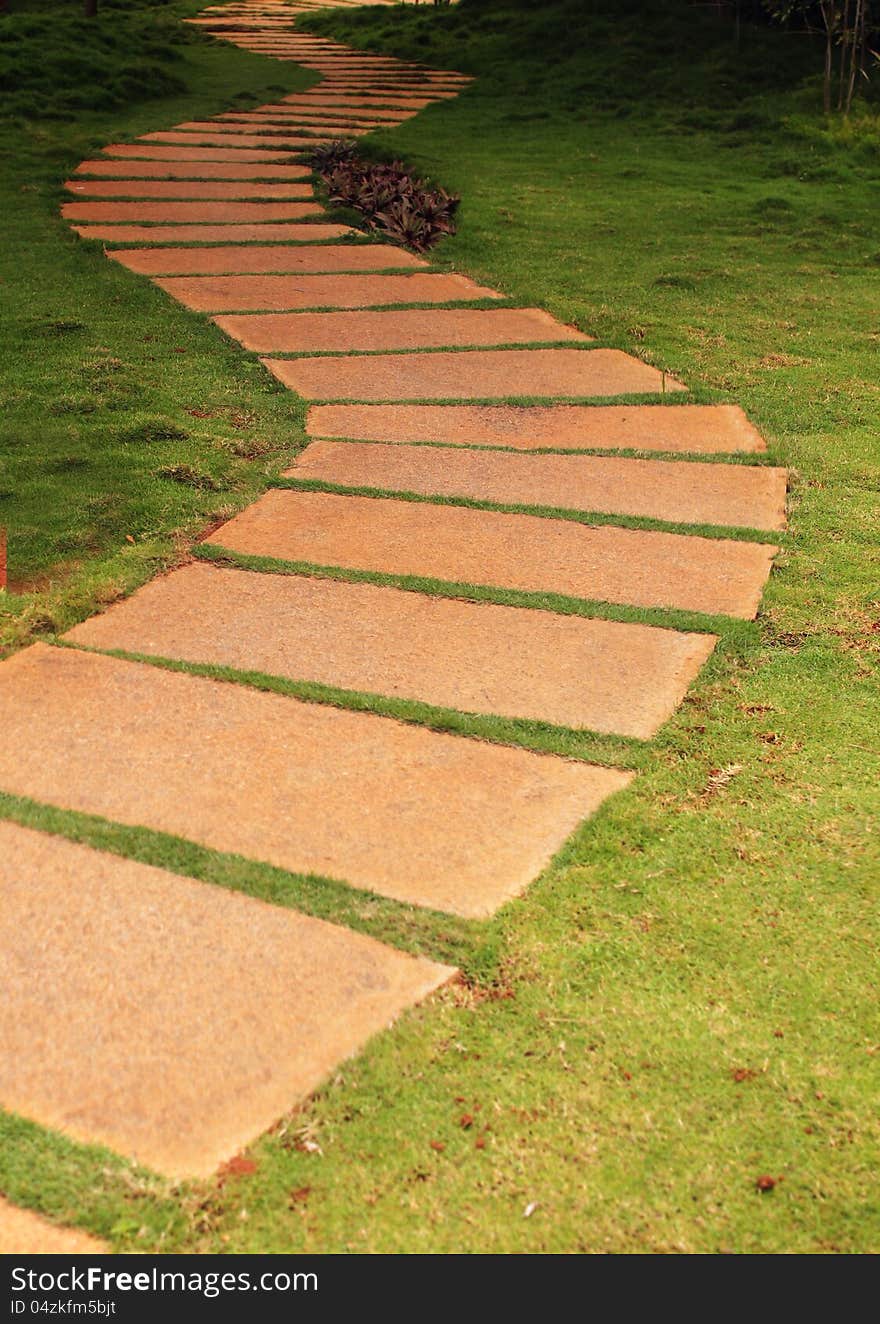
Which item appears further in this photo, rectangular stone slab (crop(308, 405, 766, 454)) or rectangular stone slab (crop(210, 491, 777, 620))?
rectangular stone slab (crop(308, 405, 766, 454))

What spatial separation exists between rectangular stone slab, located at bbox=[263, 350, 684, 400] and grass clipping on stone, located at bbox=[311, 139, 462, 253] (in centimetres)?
167

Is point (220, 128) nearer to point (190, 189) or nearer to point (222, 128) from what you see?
point (222, 128)

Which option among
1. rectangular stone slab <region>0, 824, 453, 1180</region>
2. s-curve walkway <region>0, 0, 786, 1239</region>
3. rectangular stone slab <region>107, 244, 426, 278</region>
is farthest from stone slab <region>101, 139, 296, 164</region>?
rectangular stone slab <region>0, 824, 453, 1180</region>

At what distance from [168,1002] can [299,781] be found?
54cm

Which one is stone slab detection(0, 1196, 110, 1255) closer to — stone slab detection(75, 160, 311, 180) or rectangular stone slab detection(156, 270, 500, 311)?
rectangular stone slab detection(156, 270, 500, 311)

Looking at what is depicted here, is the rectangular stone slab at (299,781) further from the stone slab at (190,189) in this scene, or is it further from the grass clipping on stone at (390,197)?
the stone slab at (190,189)

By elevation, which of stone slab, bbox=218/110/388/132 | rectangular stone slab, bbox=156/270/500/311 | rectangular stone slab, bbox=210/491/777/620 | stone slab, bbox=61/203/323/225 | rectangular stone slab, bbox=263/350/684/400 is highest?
stone slab, bbox=218/110/388/132

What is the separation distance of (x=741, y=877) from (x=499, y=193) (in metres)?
5.80

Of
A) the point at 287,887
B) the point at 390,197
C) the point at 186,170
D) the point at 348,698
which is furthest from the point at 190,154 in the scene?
the point at 287,887

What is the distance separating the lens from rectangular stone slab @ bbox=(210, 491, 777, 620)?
2789mm

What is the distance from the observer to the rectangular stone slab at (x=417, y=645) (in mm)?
2361

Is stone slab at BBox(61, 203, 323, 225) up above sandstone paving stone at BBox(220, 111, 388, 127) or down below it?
below

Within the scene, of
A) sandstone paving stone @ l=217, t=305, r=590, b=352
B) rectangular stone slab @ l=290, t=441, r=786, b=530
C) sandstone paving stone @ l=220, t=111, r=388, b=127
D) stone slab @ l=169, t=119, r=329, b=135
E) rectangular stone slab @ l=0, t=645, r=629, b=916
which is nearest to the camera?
rectangular stone slab @ l=0, t=645, r=629, b=916

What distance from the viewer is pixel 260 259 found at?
5.50 metres
